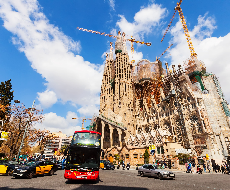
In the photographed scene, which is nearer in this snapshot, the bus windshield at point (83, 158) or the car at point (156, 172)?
the bus windshield at point (83, 158)

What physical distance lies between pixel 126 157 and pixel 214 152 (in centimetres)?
1993

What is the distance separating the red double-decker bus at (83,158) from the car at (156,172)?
→ 6.59 metres

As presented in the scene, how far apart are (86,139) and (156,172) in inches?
322

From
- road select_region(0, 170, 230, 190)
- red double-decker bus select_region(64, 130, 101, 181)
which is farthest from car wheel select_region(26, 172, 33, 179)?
red double-decker bus select_region(64, 130, 101, 181)

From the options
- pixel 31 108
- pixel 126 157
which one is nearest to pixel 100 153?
pixel 31 108

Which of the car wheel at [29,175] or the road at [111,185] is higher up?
the car wheel at [29,175]

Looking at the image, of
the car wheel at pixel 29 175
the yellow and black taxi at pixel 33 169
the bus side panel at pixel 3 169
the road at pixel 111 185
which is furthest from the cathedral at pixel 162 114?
the bus side panel at pixel 3 169

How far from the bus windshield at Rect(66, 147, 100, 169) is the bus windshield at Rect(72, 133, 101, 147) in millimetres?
399

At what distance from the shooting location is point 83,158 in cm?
1088

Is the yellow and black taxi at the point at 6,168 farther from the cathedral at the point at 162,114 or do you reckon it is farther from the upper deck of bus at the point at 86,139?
the cathedral at the point at 162,114

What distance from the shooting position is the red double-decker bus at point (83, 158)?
1036cm

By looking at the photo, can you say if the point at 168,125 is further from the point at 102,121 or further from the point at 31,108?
the point at 31,108

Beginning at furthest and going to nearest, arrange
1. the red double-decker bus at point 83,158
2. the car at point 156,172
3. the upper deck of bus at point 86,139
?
the car at point 156,172 < the upper deck of bus at point 86,139 < the red double-decker bus at point 83,158

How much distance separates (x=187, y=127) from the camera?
1481 inches
